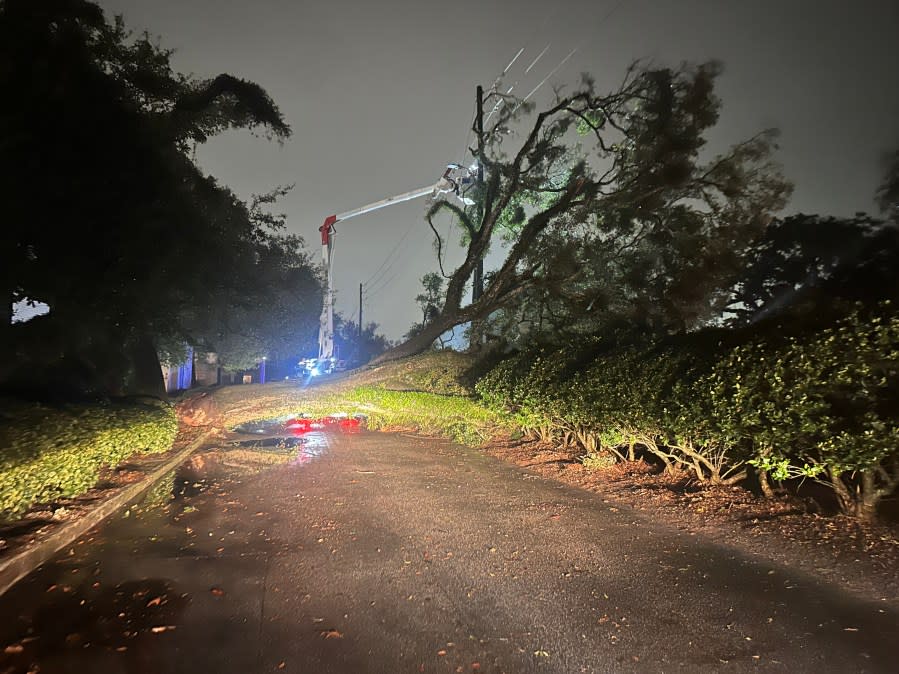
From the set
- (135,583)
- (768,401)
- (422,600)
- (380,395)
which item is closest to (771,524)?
(768,401)

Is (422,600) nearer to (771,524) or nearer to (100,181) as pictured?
(771,524)

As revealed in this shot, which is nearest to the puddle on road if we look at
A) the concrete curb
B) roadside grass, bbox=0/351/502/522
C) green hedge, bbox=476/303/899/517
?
the concrete curb

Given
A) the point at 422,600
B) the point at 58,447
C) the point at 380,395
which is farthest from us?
the point at 380,395

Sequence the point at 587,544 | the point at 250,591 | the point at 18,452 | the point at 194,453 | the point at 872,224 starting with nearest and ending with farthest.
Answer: the point at 250,591, the point at 587,544, the point at 18,452, the point at 194,453, the point at 872,224

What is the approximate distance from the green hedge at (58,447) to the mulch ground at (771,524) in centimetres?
650

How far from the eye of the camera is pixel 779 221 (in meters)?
17.4

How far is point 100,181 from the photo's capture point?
798cm

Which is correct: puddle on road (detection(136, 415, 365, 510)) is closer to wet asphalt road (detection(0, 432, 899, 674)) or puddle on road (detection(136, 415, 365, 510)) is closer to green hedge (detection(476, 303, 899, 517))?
wet asphalt road (detection(0, 432, 899, 674))

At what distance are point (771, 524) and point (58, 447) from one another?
317 inches

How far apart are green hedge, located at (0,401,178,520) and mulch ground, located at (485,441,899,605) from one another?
6.50 metres

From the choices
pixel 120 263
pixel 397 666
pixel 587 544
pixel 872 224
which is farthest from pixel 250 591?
pixel 872 224

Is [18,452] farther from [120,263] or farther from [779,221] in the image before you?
[779,221]

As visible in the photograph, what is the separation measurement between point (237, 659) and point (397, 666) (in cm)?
100

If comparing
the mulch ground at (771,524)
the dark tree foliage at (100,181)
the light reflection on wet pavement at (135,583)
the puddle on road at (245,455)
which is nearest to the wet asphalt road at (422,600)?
the light reflection on wet pavement at (135,583)
